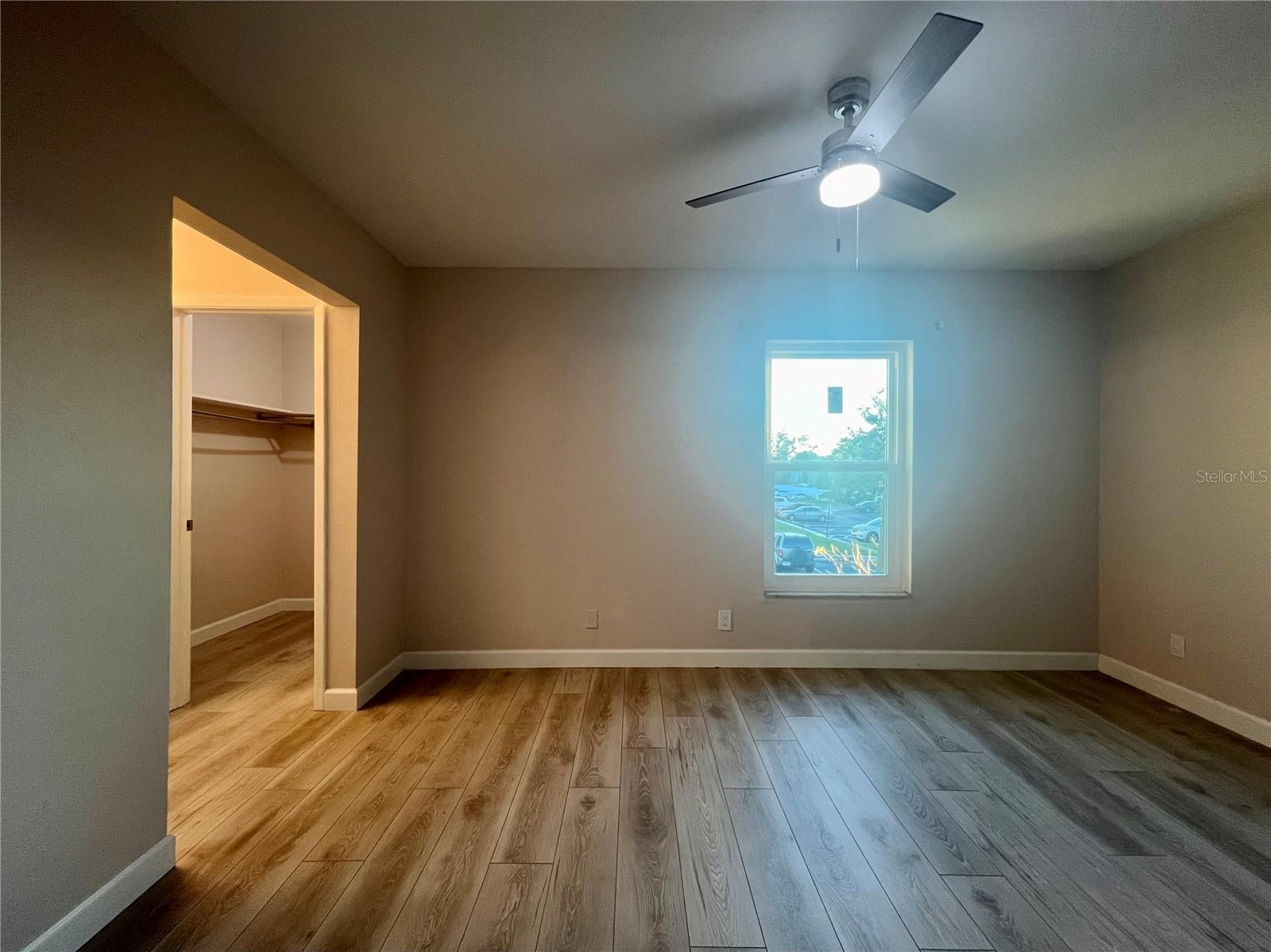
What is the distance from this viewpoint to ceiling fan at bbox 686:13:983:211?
1188 mm

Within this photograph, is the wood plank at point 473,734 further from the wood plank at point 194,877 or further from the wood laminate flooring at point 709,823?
the wood plank at point 194,877

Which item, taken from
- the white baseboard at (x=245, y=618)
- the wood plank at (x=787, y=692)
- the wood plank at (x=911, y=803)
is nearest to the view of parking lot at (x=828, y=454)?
the wood plank at (x=787, y=692)

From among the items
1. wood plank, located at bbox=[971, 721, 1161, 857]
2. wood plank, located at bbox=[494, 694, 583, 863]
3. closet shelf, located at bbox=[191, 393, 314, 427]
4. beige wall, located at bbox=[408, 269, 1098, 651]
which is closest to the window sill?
beige wall, located at bbox=[408, 269, 1098, 651]

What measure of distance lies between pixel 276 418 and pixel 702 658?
4.16m

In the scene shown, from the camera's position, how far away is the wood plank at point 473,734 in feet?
6.84

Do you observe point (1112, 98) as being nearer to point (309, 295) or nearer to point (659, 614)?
point (659, 614)

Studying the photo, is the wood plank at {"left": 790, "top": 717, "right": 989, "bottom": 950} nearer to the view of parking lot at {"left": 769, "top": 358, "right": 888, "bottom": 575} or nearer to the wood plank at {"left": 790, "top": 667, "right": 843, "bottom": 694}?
the wood plank at {"left": 790, "top": 667, "right": 843, "bottom": 694}

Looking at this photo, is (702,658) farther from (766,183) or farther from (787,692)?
(766,183)

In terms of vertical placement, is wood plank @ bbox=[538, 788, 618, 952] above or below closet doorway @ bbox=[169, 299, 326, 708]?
below

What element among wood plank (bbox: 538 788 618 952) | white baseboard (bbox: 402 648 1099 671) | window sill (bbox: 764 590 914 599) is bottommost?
wood plank (bbox: 538 788 618 952)

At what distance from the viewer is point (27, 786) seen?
1181 mm

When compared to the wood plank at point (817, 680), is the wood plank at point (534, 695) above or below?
below

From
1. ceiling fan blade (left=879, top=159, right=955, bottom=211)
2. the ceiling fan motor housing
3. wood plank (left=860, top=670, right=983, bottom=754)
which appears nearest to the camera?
the ceiling fan motor housing

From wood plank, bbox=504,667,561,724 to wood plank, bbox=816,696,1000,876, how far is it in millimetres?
1503
